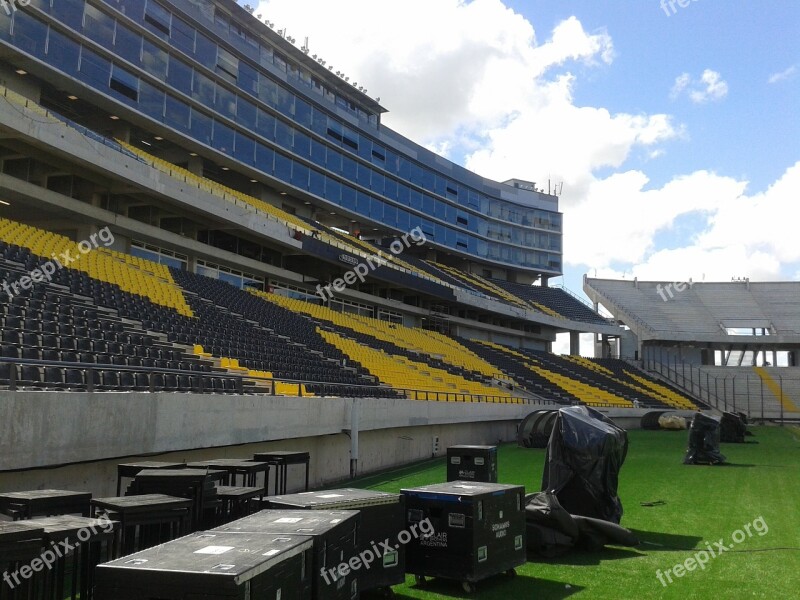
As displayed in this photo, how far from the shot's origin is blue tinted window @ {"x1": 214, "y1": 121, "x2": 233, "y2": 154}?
3262 cm

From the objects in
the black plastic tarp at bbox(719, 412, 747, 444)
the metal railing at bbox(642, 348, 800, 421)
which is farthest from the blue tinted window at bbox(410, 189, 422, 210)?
the black plastic tarp at bbox(719, 412, 747, 444)

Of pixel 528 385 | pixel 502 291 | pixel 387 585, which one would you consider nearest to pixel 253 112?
pixel 528 385

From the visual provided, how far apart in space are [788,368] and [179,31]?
47.6 metres

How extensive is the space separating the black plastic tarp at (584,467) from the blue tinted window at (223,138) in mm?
27046

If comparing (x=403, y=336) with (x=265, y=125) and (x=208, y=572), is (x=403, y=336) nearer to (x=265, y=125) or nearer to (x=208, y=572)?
(x=265, y=125)

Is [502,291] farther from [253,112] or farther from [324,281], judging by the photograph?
[253,112]

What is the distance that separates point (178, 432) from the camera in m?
10.4

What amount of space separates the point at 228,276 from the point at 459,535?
2567cm

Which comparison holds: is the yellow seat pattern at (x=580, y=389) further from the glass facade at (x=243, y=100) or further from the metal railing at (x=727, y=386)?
the glass facade at (x=243, y=100)

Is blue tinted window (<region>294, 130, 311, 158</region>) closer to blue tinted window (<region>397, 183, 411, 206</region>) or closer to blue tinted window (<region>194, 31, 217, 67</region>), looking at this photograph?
blue tinted window (<region>194, 31, 217, 67</region>)

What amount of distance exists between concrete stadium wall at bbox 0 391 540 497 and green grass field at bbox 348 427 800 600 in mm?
1164

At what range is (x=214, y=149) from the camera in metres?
32.2

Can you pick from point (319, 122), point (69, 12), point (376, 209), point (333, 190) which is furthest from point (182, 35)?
point (376, 209)

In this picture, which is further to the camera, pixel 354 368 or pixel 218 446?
pixel 354 368
